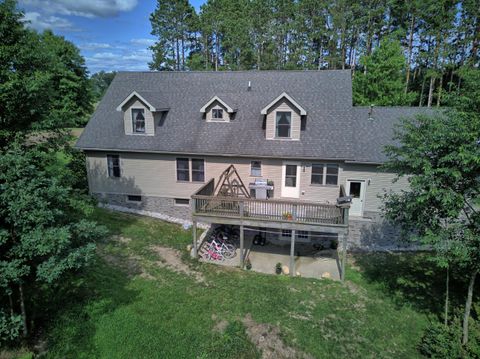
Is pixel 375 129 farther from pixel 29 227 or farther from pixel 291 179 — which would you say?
pixel 29 227

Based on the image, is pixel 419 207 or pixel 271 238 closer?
pixel 419 207

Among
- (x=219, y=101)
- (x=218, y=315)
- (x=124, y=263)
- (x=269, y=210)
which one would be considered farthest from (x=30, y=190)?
(x=219, y=101)

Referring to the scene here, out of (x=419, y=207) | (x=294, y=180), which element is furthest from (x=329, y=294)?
(x=294, y=180)

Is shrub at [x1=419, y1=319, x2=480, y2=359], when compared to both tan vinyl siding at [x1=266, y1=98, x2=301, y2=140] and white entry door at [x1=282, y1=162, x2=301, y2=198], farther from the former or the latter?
tan vinyl siding at [x1=266, y1=98, x2=301, y2=140]

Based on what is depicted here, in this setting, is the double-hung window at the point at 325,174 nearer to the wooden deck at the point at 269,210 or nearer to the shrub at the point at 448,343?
the wooden deck at the point at 269,210

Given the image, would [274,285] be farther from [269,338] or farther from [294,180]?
[294,180]

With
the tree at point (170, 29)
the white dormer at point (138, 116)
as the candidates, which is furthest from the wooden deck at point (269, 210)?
the tree at point (170, 29)

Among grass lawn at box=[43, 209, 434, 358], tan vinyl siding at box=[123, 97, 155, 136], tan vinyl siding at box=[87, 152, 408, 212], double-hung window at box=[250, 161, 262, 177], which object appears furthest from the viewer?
tan vinyl siding at box=[123, 97, 155, 136]

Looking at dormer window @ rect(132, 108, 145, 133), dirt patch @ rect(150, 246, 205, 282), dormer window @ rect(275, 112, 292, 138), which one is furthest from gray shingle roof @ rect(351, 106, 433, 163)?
dormer window @ rect(132, 108, 145, 133)
